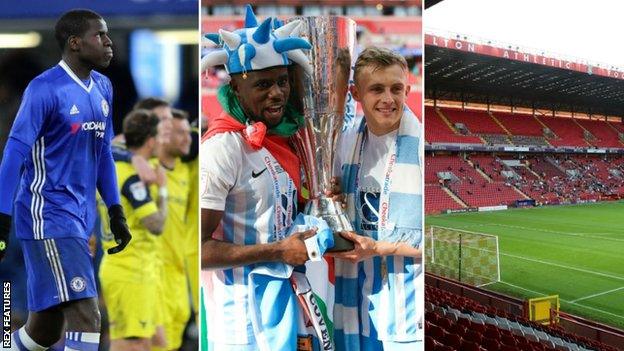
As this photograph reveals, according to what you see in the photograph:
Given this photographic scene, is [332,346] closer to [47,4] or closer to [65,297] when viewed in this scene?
[65,297]

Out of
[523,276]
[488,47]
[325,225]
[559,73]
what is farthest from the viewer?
[523,276]

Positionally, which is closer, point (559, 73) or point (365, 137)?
point (365, 137)

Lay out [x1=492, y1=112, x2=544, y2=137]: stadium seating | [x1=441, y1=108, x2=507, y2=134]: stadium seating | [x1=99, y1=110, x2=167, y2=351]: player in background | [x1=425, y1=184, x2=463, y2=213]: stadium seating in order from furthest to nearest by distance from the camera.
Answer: [x1=492, y1=112, x2=544, y2=137]: stadium seating, [x1=441, y1=108, x2=507, y2=134]: stadium seating, [x1=425, y1=184, x2=463, y2=213]: stadium seating, [x1=99, y1=110, x2=167, y2=351]: player in background

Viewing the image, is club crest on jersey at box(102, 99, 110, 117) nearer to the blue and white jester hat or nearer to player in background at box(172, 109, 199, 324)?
player in background at box(172, 109, 199, 324)

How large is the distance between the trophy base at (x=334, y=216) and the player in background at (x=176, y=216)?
1.41 ft

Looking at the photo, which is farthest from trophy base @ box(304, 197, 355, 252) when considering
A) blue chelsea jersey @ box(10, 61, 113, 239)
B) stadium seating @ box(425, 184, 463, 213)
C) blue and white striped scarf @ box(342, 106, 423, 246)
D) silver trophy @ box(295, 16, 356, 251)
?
blue chelsea jersey @ box(10, 61, 113, 239)

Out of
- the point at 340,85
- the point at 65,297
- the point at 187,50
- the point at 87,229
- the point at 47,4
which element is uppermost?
the point at 47,4

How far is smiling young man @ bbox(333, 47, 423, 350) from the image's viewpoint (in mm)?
1538

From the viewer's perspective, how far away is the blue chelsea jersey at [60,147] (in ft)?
4.98

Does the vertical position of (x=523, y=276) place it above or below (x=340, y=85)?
below

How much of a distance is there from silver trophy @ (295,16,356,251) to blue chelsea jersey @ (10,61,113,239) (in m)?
0.69

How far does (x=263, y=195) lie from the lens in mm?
1520

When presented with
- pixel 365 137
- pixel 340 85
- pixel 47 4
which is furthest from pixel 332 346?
pixel 47 4

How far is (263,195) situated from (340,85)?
0.45 m
